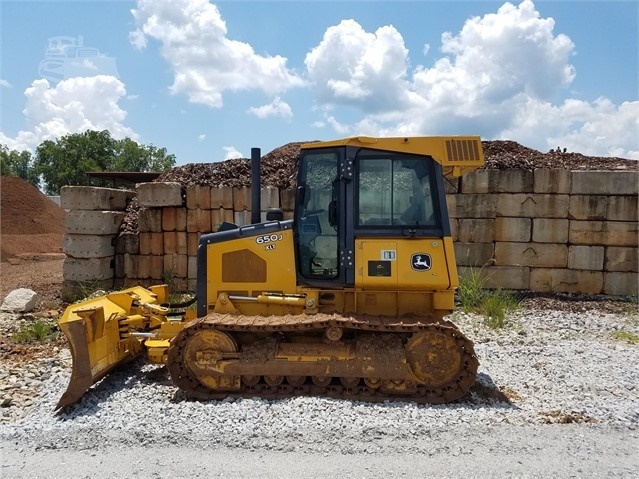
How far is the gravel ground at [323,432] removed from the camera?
11.4ft

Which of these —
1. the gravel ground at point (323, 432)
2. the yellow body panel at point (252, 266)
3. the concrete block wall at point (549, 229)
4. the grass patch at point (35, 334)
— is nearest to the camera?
the gravel ground at point (323, 432)

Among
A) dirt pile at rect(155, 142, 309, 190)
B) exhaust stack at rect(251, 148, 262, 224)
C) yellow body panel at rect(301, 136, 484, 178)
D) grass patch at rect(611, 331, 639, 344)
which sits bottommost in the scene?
grass patch at rect(611, 331, 639, 344)

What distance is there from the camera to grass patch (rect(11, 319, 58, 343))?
7062mm

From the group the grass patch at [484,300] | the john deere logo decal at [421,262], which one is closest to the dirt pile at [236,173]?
the grass patch at [484,300]

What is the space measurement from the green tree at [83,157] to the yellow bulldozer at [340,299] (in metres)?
42.6

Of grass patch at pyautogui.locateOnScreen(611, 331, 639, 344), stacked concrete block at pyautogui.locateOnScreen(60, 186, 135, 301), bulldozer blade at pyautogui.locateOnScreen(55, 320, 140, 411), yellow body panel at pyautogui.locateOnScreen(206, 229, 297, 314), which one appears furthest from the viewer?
stacked concrete block at pyautogui.locateOnScreen(60, 186, 135, 301)

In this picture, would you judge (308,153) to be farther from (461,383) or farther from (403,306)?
(461,383)

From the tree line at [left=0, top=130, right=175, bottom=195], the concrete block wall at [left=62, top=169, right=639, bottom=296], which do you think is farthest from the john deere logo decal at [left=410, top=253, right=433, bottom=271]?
the tree line at [left=0, top=130, right=175, bottom=195]

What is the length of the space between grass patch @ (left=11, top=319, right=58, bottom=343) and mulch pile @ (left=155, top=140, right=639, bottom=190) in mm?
4623

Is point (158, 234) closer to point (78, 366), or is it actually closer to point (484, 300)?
point (78, 366)

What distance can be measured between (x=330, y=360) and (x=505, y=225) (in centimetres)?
656

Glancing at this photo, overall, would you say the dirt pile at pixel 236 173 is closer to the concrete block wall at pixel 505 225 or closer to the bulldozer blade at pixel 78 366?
the concrete block wall at pixel 505 225

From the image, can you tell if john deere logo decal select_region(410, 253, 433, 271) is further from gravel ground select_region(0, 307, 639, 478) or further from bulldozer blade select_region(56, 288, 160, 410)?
bulldozer blade select_region(56, 288, 160, 410)

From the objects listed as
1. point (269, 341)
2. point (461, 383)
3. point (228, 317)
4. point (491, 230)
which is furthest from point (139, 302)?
point (491, 230)
